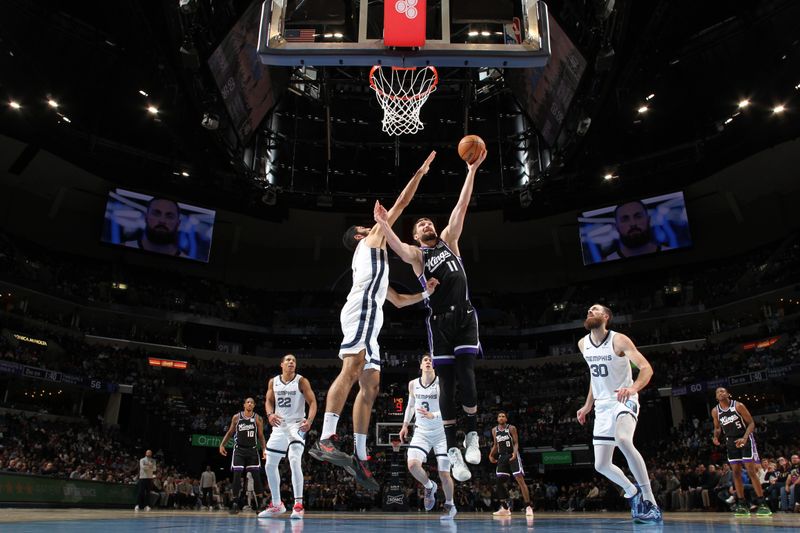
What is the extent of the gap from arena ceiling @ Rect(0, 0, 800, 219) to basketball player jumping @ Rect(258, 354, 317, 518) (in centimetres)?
1014

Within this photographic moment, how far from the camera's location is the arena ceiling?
1756 cm

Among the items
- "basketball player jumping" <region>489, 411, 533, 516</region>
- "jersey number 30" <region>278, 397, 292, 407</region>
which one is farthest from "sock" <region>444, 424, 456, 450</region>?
"basketball player jumping" <region>489, 411, 533, 516</region>

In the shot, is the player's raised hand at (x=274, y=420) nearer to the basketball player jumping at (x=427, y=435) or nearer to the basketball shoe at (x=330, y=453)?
the basketball player jumping at (x=427, y=435)

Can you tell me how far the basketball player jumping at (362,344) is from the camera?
5867 mm

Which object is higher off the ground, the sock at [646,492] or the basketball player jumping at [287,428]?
the basketball player jumping at [287,428]

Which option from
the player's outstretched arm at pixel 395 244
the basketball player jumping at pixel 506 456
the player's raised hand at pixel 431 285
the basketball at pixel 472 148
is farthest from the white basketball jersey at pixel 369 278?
the basketball player jumping at pixel 506 456

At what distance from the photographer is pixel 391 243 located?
583 centimetres

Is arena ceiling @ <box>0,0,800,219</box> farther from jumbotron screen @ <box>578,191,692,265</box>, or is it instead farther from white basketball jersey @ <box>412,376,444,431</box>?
white basketball jersey @ <box>412,376,444,431</box>

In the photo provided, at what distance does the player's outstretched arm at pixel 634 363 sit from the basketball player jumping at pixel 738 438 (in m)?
5.74

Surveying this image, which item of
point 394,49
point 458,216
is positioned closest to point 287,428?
point 458,216

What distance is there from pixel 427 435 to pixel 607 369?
3546 mm

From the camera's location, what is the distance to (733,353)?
28.8 m

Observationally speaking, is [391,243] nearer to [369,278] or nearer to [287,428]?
[369,278]

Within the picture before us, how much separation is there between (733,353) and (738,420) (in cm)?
1952
